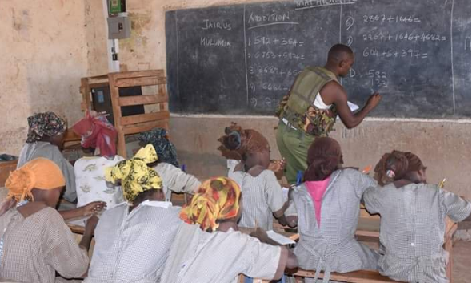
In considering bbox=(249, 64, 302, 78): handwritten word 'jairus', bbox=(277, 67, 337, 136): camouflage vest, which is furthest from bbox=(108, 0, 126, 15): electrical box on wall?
bbox=(277, 67, 337, 136): camouflage vest

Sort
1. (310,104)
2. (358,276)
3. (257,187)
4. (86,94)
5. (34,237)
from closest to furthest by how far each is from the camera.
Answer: (34,237) → (358,276) → (257,187) → (310,104) → (86,94)

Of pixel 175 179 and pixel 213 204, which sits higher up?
pixel 213 204

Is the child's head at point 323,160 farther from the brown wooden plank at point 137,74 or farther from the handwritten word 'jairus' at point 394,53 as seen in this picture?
the brown wooden plank at point 137,74

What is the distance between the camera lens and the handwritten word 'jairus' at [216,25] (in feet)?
21.2

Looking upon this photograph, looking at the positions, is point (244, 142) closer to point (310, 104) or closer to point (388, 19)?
point (310, 104)

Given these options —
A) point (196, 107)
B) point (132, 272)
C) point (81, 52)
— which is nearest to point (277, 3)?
point (196, 107)

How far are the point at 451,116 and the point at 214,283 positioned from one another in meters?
3.51

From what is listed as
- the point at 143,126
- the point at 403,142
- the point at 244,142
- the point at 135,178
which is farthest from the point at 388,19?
the point at 135,178

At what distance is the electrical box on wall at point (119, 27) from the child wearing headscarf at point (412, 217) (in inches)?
179

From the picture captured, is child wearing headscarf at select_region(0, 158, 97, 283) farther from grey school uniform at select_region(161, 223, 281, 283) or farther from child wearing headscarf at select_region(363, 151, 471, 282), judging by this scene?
child wearing headscarf at select_region(363, 151, 471, 282)

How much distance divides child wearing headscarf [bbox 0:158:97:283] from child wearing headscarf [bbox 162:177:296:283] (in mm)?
655

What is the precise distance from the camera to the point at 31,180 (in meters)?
3.16

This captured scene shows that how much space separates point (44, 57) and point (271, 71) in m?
2.72

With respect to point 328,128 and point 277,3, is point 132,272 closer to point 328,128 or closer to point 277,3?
point 328,128
